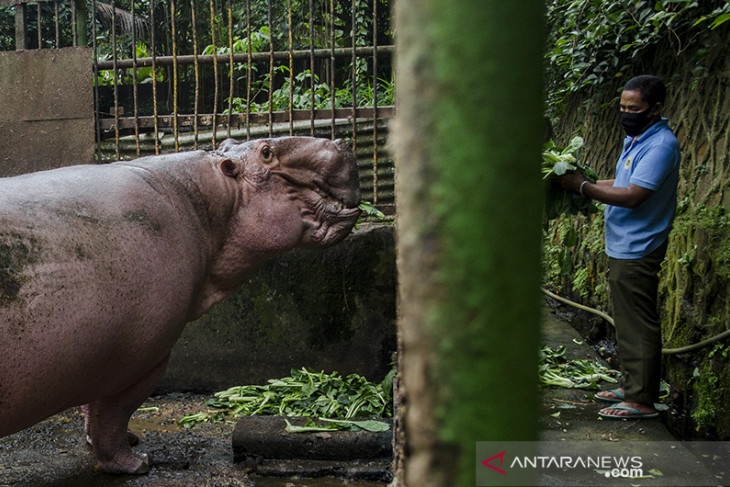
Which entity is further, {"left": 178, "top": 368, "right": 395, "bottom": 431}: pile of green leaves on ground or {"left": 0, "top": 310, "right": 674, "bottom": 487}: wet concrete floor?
{"left": 178, "top": 368, "right": 395, "bottom": 431}: pile of green leaves on ground

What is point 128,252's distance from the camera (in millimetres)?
2361

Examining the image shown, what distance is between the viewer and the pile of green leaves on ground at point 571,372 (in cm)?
404

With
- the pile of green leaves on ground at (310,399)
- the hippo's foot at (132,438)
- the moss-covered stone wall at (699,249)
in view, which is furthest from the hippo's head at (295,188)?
the moss-covered stone wall at (699,249)

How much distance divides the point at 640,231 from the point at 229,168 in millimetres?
2227

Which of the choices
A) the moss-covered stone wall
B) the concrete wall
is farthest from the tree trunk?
the concrete wall

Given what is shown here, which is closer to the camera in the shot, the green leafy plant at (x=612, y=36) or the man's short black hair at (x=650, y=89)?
the man's short black hair at (x=650, y=89)

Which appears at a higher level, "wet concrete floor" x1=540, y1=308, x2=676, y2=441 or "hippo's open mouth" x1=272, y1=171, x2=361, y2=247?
"hippo's open mouth" x1=272, y1=171, x2=361, y2=247

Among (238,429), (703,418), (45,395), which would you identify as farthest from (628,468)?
(45,395)

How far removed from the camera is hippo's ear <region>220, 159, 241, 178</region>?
9.60ft

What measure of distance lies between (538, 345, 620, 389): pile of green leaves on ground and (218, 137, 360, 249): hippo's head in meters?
1.71

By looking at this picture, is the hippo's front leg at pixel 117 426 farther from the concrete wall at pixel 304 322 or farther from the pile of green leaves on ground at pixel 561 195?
the pile of green leaves on ground at pixel 561 195

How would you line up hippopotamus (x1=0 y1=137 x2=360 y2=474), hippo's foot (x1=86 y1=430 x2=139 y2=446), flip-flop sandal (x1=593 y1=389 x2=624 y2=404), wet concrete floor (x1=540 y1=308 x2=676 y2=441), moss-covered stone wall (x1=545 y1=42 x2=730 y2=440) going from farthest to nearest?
flip-flop sandal (x1=593 y1=389 x2=624 y2=404) < moss-covered stone wall (x1=545 y1=42 x2=730 y2=440) < hippo's foot (x1=86 y1=430 x2=139 y2=446) < wet concrete floor (x1=540 y1=308 x2=676 y2=441) < hippopotamus (x1=0 y1=137 x2=360 y2=474)

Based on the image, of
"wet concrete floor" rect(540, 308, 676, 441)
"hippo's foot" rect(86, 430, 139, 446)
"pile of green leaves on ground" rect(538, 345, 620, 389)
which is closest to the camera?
"wet concrete floor" rect(540, 308, 676, 441)

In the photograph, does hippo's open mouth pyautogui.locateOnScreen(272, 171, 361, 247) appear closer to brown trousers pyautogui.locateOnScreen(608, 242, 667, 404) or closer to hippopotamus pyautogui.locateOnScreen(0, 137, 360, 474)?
hippopotamus pyautogui.locateOnScreen(0, 137, 360, 474)
